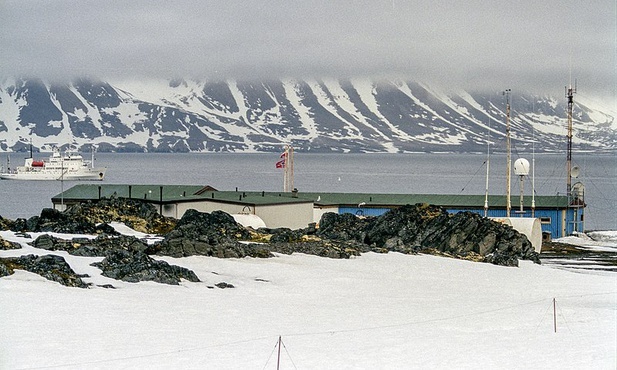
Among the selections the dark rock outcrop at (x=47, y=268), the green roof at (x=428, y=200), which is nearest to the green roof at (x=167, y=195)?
the green roof at (x=428, y=200)

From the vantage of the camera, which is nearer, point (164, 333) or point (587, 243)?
point (164, 333)

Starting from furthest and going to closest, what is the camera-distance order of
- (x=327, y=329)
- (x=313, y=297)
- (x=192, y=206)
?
1. (x=192, y=206)
2. (x=313, y=297)
3. (x=327, y=329)

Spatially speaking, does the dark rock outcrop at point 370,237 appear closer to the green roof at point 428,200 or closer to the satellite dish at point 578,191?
the green roof at point 428,200

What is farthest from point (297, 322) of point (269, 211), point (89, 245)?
point (269, 211)

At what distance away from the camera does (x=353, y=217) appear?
206ft

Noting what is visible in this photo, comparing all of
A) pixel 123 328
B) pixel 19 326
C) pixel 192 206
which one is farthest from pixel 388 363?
pixel 192 206

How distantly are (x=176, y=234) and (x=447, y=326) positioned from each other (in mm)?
17156

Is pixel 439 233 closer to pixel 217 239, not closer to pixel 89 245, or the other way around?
pixel 217 239

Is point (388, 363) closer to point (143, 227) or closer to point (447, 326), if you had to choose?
point (447, 326)

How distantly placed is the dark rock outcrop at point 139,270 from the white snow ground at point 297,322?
527 mm

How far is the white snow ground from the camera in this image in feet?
76.5

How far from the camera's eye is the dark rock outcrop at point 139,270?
33.1 m

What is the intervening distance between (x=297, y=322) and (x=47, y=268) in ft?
27.4

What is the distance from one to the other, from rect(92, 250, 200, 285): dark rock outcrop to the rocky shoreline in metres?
0.03
